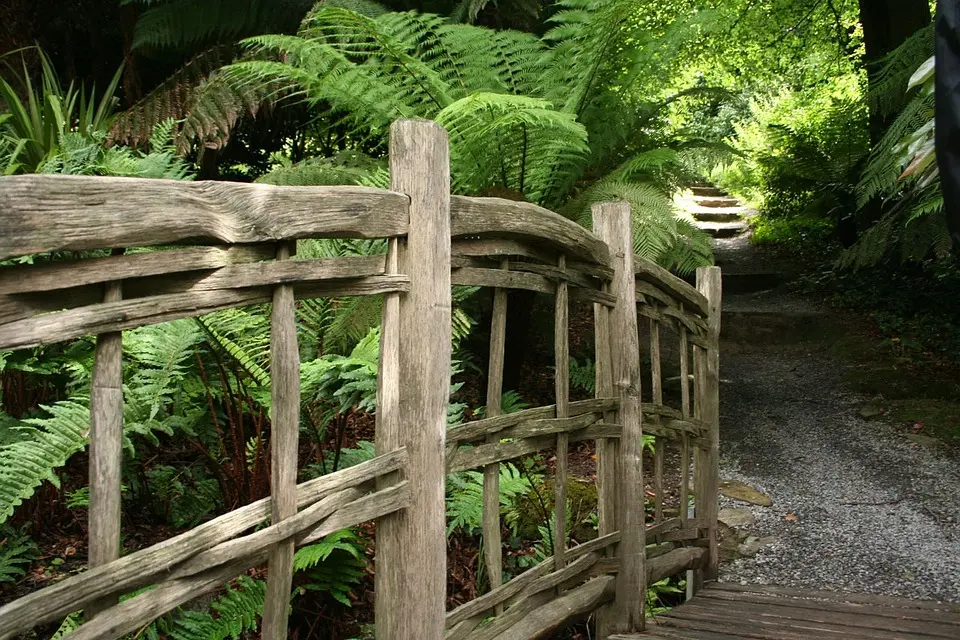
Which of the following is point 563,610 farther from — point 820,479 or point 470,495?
point 820,479

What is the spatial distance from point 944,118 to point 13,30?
491 cm

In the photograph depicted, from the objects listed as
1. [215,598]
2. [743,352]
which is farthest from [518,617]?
[743,352]

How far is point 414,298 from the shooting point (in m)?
1.79

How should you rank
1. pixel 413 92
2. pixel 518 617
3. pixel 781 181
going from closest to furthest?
pixel 518 617, pixel 413 92, pixel 781 181

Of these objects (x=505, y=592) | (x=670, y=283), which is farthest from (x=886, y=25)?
(x=505, y=592)

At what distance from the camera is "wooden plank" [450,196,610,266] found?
6.46 feet

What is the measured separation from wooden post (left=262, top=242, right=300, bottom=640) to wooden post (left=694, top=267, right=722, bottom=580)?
8.88 ft

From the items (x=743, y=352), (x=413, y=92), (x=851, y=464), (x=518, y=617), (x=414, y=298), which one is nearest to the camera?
(x=414, y=298)

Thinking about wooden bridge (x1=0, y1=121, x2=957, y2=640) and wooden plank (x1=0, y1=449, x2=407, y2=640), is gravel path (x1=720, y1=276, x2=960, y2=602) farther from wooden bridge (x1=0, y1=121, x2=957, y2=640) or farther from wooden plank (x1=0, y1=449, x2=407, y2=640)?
wooden plank (x1=0, y1=449, x2=407, y2=640)

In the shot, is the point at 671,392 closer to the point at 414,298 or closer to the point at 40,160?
the point at 40,160

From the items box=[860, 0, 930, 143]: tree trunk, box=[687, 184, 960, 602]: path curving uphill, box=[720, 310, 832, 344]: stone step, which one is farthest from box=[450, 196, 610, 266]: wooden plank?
box=[860, 0, 930, 143]: tree trunk

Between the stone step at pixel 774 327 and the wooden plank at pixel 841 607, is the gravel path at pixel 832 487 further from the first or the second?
the wooden plank at pixel 841 607

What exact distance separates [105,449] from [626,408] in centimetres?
194

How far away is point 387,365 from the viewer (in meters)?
1.77
